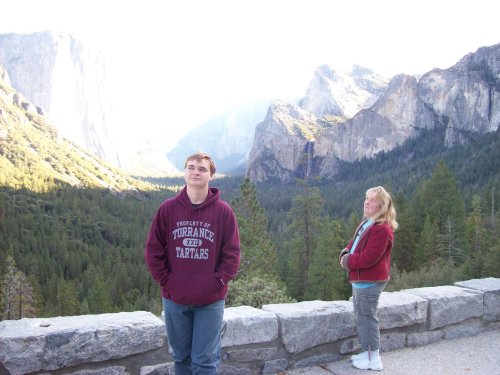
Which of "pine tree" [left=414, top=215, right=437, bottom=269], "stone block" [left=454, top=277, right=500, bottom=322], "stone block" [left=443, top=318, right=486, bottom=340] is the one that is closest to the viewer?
"stone block" [left=443, top=318, right=486, bottom=340]

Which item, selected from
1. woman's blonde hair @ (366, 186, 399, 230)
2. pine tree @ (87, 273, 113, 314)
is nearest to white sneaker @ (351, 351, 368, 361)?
woman's blonde hair @ (366, 186, 399, 230)

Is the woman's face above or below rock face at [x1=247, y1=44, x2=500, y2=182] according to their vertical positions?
below

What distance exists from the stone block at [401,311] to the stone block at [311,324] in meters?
0.46

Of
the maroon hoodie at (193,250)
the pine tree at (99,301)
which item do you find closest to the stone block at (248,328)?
the maroon hoodie at (193,250)

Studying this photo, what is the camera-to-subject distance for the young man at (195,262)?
3.62 meters

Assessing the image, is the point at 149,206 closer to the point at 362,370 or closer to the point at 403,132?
the point at 403,132

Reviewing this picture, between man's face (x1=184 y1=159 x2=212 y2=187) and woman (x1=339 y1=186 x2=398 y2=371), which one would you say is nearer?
man's face (x1=184 y1=159 x2=212 y2=187)

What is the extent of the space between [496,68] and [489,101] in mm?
12858

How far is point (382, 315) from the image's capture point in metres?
5.56

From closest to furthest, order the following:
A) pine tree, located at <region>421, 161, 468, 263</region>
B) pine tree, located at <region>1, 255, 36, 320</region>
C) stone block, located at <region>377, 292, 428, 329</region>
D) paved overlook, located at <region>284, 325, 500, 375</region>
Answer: paved overlook, located at <region>284, 325, 500, 375</region> < stone block, located at <region>377, 292, 428, 329</region> < pine tree, located at <region>421, 161, 468, 263</region> < pine tree, located at <region>1, 255, 36, 320</region>

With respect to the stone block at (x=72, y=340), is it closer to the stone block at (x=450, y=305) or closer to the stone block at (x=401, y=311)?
the stone block at (x=401, y=311)

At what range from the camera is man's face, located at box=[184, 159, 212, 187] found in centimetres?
374

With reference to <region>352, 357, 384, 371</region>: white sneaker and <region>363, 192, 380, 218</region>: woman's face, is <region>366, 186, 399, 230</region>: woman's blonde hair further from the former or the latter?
<region>352, 357, 384, 371</region>: white sneaker

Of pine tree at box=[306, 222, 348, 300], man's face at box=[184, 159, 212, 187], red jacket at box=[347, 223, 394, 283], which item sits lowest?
pine tree at box=[306, 222, 348, 300]
